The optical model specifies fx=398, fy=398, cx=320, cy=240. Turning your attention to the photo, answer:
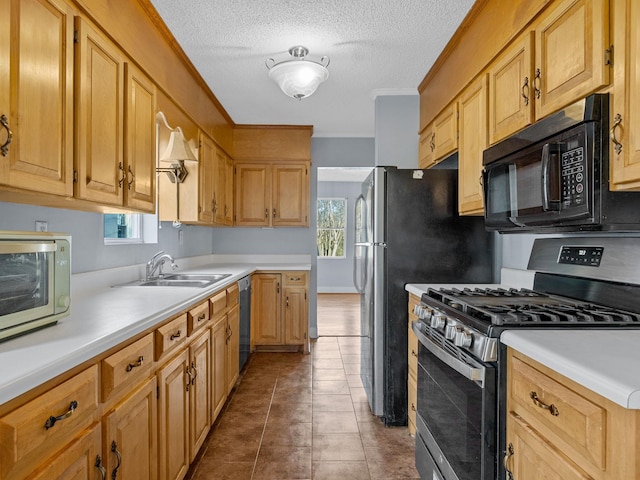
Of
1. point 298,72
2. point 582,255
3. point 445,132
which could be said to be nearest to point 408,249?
point 445,132

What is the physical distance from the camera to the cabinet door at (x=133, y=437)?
47.4 inches

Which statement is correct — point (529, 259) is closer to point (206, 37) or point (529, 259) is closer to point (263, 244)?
point (206, 37)

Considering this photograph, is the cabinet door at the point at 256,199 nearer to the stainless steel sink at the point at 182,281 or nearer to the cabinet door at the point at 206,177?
the cabinet door at the point at 206,177

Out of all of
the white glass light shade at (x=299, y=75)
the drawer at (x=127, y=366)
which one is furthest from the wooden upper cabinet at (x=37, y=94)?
the white glass light shade at (x=299, y=75)

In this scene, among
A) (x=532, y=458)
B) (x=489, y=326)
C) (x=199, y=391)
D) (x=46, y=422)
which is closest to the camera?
(x=46, y=422)

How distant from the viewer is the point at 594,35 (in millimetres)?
1293

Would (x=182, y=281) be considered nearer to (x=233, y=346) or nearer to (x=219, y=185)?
(x=233, y=346)

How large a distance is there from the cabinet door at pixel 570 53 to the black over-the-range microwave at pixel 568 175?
0.24ft

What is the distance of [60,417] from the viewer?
96 cm

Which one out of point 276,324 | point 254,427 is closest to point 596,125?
point 254,427

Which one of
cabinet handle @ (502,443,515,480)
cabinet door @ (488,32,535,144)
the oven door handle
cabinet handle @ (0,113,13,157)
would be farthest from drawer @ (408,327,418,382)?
cabinet handle @ (0,113,13,157)

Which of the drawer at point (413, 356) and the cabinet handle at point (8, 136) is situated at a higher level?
the cabinet handle at point (8, 136)

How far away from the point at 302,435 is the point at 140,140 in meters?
1.95

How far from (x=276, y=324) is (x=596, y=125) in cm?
341
